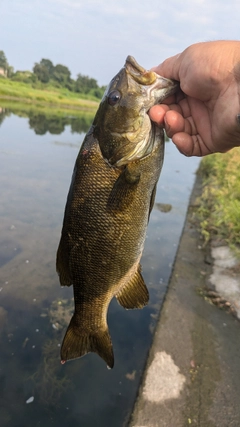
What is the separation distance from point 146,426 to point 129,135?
2615 mm

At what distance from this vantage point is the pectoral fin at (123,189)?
6.50 ft

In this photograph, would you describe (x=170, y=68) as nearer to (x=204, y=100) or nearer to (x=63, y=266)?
(x=204, y=100)

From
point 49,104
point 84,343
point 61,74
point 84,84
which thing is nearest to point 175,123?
point 84,343

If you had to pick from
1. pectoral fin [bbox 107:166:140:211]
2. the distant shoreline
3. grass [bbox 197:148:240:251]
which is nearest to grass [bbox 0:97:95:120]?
the distant shoreline

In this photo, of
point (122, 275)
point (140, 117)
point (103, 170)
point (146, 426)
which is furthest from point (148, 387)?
point (140, 117)

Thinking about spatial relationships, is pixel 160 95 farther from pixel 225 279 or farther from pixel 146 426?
pixel 225 279

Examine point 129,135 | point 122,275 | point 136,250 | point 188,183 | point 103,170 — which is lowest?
point 188,183

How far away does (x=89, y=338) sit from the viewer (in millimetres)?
2371

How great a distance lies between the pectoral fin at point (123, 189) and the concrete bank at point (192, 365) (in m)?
2.25

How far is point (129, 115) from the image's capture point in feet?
6.57

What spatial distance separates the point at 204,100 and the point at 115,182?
90cm

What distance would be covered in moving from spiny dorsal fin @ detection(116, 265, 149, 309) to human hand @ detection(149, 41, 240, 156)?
0.99 meters

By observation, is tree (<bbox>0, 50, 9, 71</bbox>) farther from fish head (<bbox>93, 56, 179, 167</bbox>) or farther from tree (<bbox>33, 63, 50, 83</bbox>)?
fish head (<bbox>93, 56, 179, 167</bbox>)

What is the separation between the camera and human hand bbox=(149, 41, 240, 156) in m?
2.04
